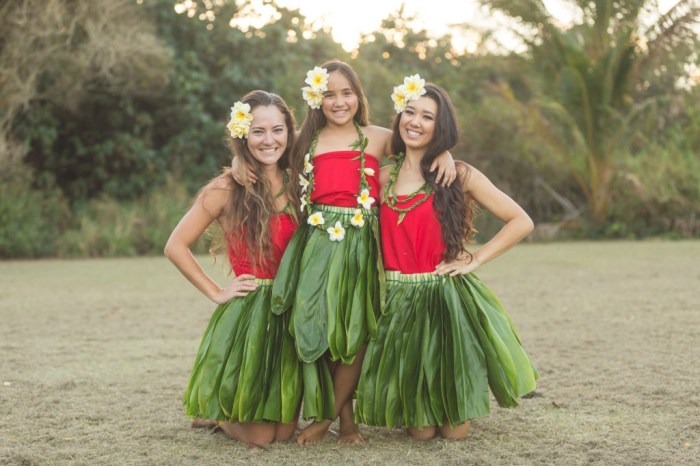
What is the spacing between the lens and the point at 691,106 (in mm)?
16234

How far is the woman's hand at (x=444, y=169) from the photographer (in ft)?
11.0

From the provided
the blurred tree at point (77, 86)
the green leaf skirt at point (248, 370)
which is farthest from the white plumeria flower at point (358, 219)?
the blurred tree at point (77, 86)

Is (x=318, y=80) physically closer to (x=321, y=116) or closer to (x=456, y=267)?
(x=321, y=116)

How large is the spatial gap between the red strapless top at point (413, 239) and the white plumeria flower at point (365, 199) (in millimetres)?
84

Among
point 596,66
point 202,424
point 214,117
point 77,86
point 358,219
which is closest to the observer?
point 358,219

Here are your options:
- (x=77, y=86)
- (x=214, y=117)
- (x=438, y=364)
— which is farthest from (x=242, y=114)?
(x=214, y=117)

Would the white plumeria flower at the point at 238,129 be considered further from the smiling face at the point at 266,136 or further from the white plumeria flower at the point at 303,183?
the white plumeria flower at the point at 303,183

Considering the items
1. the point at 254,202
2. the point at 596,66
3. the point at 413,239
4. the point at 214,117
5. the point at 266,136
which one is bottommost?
the point at 413,239

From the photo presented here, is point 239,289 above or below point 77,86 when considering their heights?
below

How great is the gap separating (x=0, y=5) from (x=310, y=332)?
10.4 metres

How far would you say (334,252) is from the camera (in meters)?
3.25

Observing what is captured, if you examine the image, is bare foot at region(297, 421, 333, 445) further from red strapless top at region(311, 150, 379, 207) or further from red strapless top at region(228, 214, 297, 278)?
red strapless top at region(311, 150, 379, 207)

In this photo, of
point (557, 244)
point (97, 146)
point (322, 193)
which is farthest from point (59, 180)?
point (322, 193)

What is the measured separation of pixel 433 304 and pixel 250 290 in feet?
2.41
